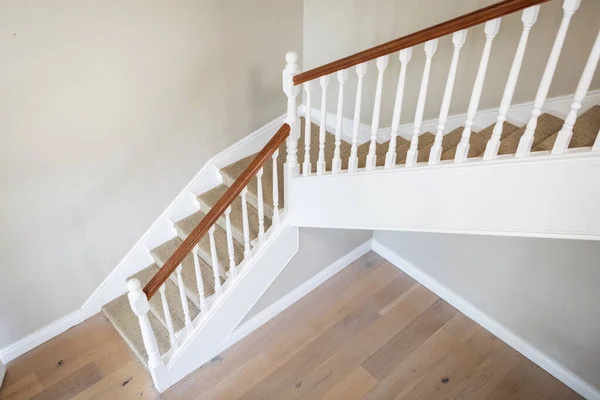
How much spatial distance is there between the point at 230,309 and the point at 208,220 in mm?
887

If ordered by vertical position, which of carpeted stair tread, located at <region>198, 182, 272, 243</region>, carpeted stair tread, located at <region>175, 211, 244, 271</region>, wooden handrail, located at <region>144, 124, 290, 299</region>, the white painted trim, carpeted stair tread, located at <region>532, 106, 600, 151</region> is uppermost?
carpeted stair tread, located at <region>532, 106, 600, 151</region>

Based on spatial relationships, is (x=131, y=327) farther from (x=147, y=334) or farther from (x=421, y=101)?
(x=421, y=101)

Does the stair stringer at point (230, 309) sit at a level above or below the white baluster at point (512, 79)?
below

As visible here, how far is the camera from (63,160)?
282 cm

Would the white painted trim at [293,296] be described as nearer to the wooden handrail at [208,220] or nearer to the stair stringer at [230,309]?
the stair stringer at [230,309]

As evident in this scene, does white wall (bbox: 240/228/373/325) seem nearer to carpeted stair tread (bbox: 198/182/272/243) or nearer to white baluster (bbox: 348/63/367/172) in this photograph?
carpeted stair tread (bbox: 198/182/272/243)

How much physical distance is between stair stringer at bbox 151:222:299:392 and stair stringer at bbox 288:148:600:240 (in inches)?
15.7

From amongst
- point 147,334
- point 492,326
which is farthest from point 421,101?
point 492,326

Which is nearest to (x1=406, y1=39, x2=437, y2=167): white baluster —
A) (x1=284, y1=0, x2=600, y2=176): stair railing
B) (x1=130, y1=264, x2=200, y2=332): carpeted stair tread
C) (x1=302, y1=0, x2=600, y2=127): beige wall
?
(x1=284, y1=0, x2=600, y2=176): stair railing

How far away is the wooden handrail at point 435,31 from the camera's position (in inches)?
70.0

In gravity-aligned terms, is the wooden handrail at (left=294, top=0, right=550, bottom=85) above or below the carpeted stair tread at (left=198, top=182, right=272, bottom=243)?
above

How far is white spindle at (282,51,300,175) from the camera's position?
2564mm

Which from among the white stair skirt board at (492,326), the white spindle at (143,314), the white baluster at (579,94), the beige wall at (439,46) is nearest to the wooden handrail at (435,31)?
the white baluster at (579,94)

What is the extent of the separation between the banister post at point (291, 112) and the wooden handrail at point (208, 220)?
56 mm
